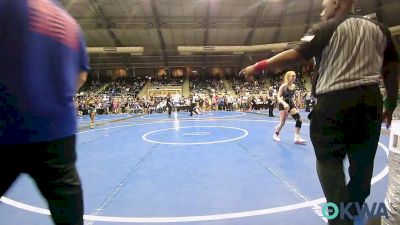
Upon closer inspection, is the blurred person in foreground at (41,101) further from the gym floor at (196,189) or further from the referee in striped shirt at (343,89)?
the gym floor at (196,189)

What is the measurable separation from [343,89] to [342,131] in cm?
28

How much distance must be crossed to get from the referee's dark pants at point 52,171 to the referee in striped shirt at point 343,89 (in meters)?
1.48

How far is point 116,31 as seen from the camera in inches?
1200

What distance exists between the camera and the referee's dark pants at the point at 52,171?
131 cm

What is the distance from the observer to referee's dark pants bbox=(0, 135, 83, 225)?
1.31 m

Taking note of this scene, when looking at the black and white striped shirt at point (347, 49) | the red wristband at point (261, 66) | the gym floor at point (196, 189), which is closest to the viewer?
the black and white striped shirt at point (347, 49)

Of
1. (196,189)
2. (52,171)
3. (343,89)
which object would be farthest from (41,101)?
(196,189)

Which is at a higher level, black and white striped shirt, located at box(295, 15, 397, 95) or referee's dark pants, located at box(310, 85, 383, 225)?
black and white striped shirt, located at box(295, 15, 397, 95)

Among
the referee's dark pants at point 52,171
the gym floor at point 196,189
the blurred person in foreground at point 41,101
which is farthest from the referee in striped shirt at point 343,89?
the referee's dark pants at point 52,171

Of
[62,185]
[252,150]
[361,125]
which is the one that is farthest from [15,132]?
[252,150]

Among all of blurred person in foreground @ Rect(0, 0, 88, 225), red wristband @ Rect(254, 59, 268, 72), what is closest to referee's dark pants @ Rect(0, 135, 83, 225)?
blurred person in foreground @ Rect(0, 0, 88, 225)

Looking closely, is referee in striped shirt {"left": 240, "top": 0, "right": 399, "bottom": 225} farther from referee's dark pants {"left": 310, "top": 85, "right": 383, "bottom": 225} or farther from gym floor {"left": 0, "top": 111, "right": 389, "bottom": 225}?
gym floor {"left": 0, "top": 111, "right": 389, "bottom": 225}

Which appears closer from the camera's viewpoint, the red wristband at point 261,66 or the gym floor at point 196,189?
the red wristband at point 261,66

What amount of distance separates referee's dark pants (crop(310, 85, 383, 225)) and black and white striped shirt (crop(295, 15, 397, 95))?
8 centimetres
